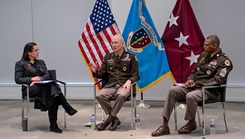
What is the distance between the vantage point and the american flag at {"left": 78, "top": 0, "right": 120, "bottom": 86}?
243 inches

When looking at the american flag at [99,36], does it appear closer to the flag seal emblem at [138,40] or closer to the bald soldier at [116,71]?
the flag seal emblem at [138,40]

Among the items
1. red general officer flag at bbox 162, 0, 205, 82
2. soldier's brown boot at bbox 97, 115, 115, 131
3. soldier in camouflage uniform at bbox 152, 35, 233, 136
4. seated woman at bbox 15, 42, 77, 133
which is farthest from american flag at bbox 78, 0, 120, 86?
soldier in camouflage uniform at bbox 152, 35, 233, 136

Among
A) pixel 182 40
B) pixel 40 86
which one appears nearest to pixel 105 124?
pixel 40 86

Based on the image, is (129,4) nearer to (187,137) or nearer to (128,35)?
(128,35)

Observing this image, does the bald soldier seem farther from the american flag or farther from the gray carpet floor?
the american flag

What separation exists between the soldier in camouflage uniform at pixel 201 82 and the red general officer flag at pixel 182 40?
1.40 meters

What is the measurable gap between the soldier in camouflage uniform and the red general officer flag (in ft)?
4.59

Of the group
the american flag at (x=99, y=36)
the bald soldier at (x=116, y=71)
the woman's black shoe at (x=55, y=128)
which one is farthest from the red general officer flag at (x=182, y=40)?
the woman's black shoe at (x=55, y=128)

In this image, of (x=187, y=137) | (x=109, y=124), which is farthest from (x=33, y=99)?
(x=187, y=137)

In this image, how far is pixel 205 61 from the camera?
15.2 ft

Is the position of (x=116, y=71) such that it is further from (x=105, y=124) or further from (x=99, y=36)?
(x=99, y=36)

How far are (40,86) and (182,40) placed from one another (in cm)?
251

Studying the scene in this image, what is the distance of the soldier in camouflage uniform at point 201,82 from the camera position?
4.42 m

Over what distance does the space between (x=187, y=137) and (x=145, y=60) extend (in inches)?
83.9
